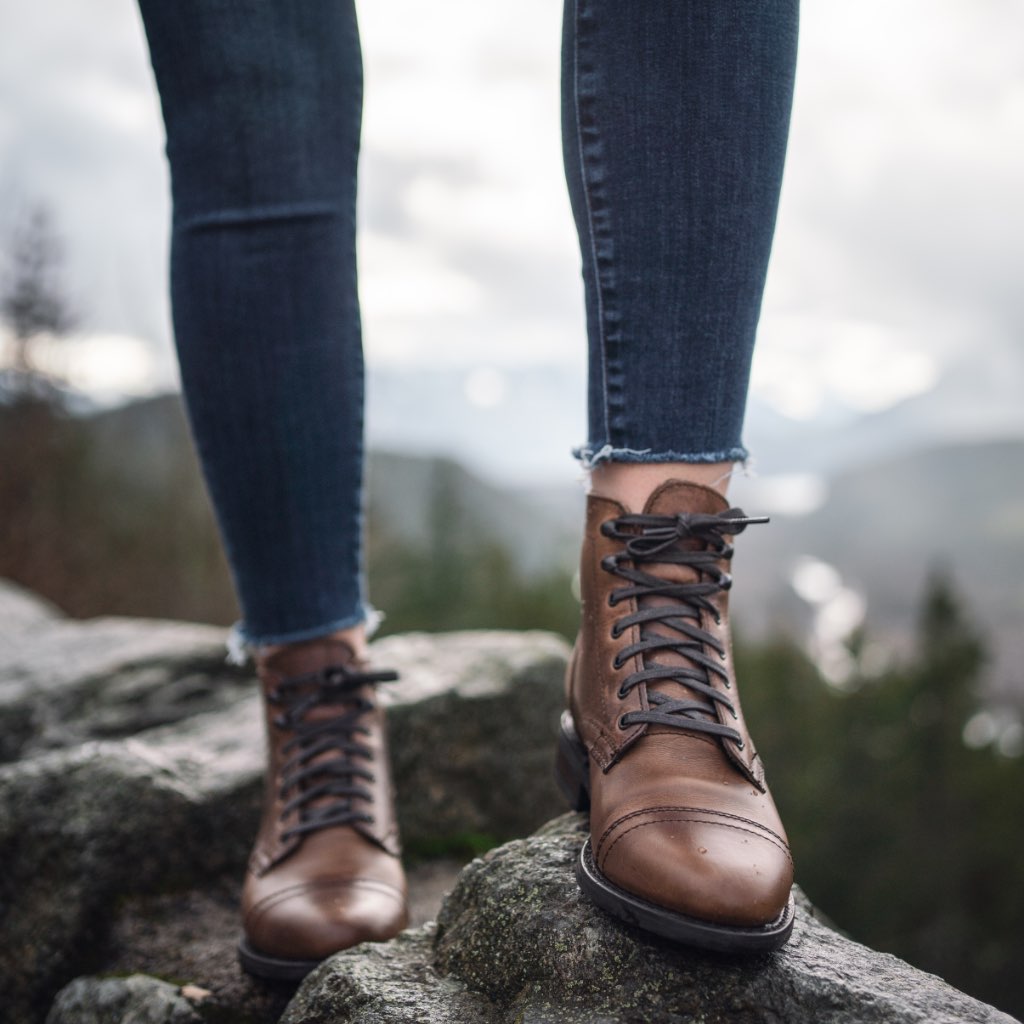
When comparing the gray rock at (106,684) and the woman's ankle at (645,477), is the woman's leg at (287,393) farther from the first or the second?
the gray rock at (106,684)

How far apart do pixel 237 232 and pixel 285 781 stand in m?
0.91

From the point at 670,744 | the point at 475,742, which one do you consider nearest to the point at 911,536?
the point at 475,742

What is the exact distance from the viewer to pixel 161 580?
17469 mm

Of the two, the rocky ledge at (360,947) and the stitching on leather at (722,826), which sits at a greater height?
the stitching on leather at (722,826)

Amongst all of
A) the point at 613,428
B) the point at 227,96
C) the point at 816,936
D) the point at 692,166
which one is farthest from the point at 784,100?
the point at 816,936

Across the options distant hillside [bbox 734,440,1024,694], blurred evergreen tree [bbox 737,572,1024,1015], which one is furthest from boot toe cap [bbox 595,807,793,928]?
distant hillside [bbox 734,440,1024,694]

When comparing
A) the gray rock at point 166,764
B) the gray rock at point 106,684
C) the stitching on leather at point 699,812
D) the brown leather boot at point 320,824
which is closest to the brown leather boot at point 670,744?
the stitching on leather at point 699,812

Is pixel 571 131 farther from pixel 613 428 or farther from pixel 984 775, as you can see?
pixel 984 775

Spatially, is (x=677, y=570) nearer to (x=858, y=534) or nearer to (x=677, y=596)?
(x=677, y=596)

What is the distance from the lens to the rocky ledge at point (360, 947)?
3.41 ft

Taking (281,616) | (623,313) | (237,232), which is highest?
(237,232)

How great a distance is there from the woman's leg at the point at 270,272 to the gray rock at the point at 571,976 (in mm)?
554

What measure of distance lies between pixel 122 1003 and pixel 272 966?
0.95 feet

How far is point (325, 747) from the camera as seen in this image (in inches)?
58.8
